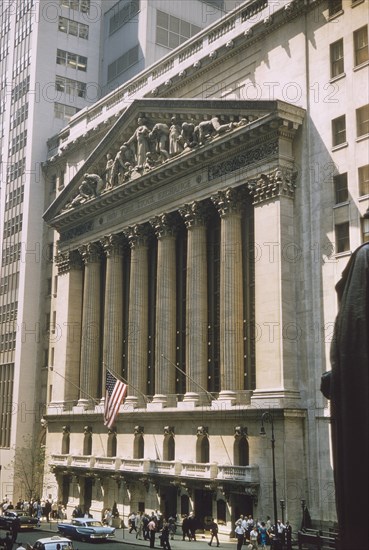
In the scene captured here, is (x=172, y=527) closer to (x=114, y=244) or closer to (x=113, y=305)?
(x=113, y=305)

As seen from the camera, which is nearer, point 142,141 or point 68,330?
point 142,141

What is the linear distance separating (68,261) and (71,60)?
26901 mm

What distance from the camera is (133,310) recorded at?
2105 inches

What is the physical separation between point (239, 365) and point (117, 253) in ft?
58.3

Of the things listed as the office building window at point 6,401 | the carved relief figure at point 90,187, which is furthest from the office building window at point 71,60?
the office building window at point 6,401

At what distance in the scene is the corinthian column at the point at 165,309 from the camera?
4900cm

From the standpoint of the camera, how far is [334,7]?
4162 cm

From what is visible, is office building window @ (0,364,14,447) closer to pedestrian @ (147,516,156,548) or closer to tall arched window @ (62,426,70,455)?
tall arched window @ (62,426,70,455)

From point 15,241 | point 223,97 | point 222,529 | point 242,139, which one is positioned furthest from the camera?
point 15,241

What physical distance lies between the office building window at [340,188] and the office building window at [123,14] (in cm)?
4517

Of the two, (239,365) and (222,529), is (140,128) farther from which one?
(222,529)

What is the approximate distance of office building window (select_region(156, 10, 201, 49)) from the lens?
3004 inches

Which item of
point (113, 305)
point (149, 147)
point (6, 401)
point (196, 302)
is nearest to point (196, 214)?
point (196, 302)

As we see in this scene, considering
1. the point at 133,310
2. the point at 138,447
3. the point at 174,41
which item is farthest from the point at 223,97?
the point at 174,41
